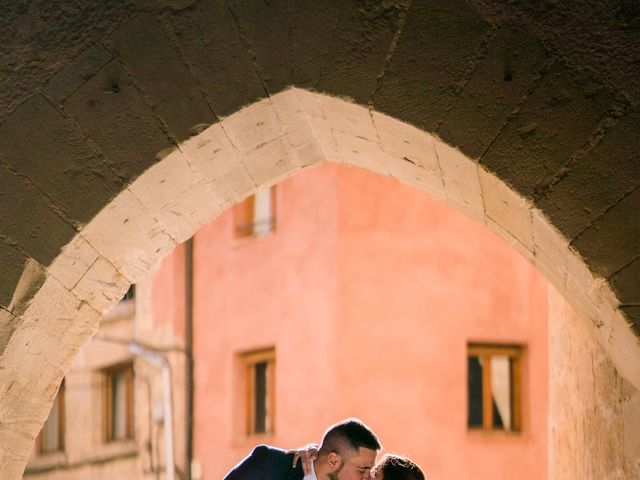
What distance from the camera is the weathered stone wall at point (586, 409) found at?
390 centimetres

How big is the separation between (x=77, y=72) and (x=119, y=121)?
7.8 inches

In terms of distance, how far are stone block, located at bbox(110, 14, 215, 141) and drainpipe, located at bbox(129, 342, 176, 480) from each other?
1121cm

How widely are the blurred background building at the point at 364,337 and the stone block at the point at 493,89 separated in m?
9.64

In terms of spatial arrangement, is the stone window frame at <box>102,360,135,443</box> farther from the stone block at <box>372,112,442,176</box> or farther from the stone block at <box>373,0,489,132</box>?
the stone block at <box>373,0,489,132</box>

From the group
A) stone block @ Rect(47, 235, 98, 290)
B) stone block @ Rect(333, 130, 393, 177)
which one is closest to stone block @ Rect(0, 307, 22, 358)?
stone block @ Rect(47, 235, 98, 290)

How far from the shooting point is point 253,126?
3.85 metres

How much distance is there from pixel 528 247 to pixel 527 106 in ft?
1.97

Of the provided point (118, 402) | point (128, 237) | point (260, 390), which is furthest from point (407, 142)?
point (118, 402)

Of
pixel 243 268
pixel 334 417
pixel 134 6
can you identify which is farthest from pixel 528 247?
pixel 243 268

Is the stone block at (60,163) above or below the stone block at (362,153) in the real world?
below

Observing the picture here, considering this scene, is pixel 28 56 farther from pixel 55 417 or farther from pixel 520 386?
pixel 55 417

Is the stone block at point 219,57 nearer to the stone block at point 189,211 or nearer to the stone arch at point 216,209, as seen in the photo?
the stone arch at point 216,209

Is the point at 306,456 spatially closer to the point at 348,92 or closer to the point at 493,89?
the point at 348,92

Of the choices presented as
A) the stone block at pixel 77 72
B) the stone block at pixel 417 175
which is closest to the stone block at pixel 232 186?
the stone block at pixel 417 175
